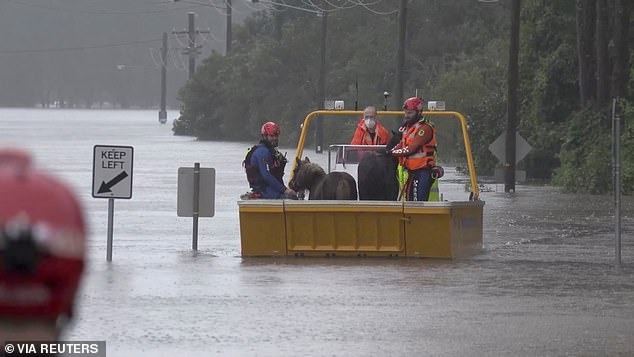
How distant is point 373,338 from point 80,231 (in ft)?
23.8

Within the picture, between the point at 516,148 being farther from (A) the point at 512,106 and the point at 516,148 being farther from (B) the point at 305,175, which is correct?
(B) the point at 305,175

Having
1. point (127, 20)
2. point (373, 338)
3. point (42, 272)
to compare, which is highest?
point (127, 20)

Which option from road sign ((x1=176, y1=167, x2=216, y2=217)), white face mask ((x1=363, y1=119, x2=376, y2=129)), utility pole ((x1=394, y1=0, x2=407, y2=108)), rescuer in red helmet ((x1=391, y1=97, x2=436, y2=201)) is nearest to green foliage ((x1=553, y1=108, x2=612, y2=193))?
utility pole ((x1=394, y1=0, x2=407, y2=108))

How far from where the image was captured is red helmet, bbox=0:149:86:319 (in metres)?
2.14

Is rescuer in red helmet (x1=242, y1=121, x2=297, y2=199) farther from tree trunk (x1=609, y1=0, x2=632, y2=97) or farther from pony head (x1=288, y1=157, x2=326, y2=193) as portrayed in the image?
tree trunk (x1=609, y1=0, x2=632, y2=97)

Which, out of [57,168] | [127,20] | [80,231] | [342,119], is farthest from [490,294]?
[127,20]

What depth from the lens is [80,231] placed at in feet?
7.18

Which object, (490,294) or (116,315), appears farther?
(490,294)

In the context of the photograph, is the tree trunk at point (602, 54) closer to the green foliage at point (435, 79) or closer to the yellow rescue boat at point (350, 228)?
the green foliage at point (435, 79)

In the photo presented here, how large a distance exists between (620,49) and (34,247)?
34021mm

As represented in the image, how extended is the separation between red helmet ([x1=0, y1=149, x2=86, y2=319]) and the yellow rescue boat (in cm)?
1288

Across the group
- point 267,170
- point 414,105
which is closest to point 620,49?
point 414,105

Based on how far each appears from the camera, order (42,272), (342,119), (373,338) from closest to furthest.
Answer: (42,272)
(373,338)
(342,119)

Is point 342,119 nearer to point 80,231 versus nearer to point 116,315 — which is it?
point 116,315
